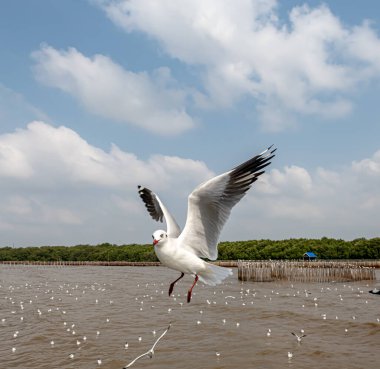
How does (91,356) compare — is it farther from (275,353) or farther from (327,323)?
(327,323)

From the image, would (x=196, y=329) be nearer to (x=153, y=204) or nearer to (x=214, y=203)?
(x=153, y=204)

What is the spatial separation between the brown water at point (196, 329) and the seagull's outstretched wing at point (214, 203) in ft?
30.2

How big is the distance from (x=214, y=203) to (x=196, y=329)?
46.1 ft

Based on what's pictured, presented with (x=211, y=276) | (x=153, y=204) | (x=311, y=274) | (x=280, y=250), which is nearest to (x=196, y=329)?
(x=153, y=204)

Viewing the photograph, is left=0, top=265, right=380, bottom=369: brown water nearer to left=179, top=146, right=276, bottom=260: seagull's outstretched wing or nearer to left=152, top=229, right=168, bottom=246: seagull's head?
left=179, top=146, right=276, bottom=260: seagull's outstretched wing

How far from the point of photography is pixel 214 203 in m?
4.35

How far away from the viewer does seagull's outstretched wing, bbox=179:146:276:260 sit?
423 centimetres

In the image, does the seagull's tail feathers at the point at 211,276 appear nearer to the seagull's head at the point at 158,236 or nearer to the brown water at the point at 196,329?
the seagull's head at the point at 158,236

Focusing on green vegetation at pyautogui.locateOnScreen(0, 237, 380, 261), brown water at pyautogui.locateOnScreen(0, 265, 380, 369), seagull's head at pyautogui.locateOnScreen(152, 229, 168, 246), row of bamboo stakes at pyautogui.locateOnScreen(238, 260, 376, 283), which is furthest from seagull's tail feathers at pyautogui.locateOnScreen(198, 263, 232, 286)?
green vegetation at pyautogui.locateOnScreen(0, 237, 380, 261)

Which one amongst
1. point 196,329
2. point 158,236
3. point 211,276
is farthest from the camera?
point 196,329

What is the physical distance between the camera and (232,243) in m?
67.9

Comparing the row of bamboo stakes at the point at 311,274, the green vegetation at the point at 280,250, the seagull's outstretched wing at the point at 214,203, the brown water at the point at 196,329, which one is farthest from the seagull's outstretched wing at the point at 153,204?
the green vegetation at the point at 280,250

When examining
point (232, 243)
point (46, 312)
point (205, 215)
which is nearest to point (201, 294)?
point (46, 312)

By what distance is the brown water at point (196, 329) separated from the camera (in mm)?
13055
